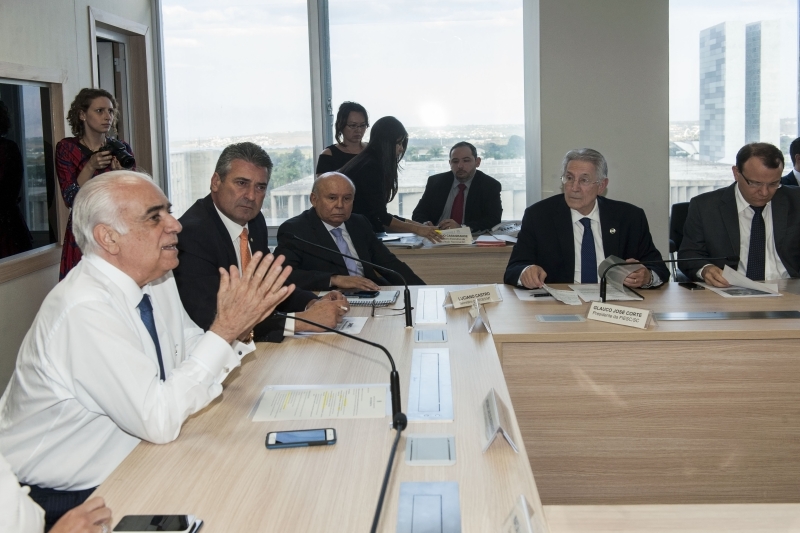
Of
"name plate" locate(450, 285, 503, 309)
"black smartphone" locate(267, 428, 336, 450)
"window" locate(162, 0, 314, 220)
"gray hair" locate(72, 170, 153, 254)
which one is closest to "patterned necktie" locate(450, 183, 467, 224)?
"window" locate(162, 0, 314, 220)

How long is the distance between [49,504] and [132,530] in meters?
0.55

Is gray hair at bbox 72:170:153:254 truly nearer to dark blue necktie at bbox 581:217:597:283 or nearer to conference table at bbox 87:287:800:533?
conference table at bbox 87:287:800:533

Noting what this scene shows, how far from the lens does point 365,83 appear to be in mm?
6398

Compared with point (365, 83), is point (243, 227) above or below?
below

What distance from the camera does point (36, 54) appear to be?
4535 mm

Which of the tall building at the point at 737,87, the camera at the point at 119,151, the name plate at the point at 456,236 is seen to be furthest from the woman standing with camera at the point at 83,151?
the tall building at the point at 737,87

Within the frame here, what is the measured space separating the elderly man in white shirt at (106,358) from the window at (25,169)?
293cm

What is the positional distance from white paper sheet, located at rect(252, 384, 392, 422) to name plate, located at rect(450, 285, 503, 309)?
3.36 feet

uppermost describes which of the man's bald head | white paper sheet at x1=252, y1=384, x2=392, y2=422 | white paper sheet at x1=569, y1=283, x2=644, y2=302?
the man's bald head

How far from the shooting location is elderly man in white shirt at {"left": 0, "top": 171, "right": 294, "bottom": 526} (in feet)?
5.29

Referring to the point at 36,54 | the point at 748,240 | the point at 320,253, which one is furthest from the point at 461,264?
the point at 36,54

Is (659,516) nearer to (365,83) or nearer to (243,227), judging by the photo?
(243,227)

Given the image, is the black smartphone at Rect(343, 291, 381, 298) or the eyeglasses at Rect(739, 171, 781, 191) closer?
the black smartphone at Rect(343, 291, 381, 298)

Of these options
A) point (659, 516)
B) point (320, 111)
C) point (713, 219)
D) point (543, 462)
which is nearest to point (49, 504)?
point (659, 516)
